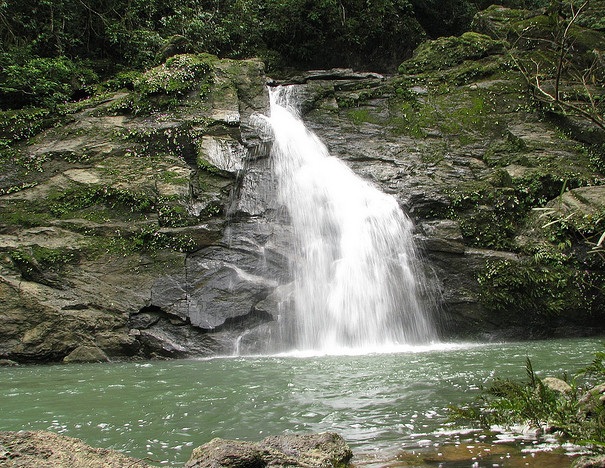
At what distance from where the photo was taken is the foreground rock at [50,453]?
2.80 m

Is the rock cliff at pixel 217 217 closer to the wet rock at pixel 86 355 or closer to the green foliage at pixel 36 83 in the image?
the wet rock at pixel 86 355

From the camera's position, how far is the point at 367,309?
10.8 meters

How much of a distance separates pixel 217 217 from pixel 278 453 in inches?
338

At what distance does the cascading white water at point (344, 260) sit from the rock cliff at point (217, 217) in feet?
1.38

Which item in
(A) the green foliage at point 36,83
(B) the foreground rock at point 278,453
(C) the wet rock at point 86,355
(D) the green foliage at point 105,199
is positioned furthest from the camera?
(A) the green foliage at point 36,83

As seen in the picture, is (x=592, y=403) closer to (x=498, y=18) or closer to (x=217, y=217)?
(x=217, y=217)

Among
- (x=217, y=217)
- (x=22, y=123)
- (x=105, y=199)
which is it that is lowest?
(x=217, y=217)

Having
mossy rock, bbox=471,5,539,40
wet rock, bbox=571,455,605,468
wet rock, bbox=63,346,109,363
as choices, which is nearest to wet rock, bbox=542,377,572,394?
wet rock, bbox=571,455,605,468

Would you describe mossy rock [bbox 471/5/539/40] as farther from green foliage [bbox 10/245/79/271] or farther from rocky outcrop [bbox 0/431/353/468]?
rocky outcrop [bbox 0/431/353/468]

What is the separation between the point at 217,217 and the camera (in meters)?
11.3

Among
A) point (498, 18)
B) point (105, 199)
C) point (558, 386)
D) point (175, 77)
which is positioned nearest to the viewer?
point (558, 386)

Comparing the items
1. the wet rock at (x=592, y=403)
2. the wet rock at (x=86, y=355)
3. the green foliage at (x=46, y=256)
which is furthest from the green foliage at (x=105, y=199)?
the wet rock at (x=592, y=403)

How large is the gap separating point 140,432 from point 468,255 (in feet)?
28.5

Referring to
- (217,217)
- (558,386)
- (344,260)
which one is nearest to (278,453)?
(558,386)
